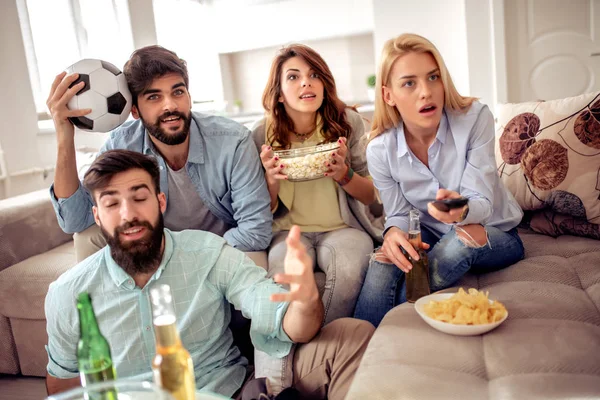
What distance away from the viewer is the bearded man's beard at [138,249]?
52.7 inches

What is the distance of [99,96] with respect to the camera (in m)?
1.81

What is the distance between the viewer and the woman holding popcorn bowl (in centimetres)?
192

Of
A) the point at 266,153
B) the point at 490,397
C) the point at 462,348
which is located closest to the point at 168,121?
the point at 266,153

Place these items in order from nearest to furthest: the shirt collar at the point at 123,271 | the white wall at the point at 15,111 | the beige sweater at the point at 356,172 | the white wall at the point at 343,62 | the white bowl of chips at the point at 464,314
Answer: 1. the white bowl of chips at the point at 464,314
2. the shirt collar at the point at 123,271
3. the beige sweater at the point at 356,172
4. the white wall at the point at 15,111
5. the white wall at the point at 343,62

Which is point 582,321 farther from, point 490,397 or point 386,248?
point 386,248

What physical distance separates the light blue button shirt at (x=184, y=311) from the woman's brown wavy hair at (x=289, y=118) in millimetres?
825

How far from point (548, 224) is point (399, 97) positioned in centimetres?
74

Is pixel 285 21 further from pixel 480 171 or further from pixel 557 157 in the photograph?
pixel 480 171

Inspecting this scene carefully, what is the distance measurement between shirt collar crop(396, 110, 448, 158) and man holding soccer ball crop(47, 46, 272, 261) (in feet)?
1.68

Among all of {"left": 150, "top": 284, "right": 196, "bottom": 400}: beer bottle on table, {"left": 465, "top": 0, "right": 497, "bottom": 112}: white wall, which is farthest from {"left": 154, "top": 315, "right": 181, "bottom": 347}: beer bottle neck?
{"left": 465, "top": 0, "right": 497, "bottom": 112}: white wall

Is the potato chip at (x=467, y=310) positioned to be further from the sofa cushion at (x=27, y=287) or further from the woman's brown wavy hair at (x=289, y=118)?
the sofa cushion at (x=27, y=287)

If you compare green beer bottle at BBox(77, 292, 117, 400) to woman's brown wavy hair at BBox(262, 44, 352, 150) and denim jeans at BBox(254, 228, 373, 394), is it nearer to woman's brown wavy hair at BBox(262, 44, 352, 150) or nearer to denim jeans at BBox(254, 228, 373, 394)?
denim jeans at BBox(254, 228, 373, 394)

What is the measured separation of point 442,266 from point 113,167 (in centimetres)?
99

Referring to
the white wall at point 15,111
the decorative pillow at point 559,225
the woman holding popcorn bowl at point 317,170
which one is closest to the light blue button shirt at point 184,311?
the woman holding popcorn bowl at point 317,170
